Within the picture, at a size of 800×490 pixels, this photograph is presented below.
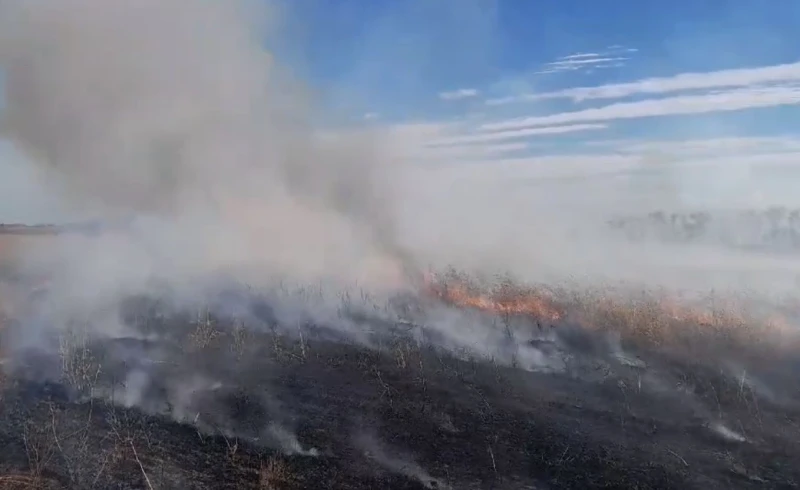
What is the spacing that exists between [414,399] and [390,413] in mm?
534

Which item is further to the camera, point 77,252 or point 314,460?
point 77,252

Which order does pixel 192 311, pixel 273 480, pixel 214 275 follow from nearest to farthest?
pixel 273 480
pixel 192 311
pixel 214 275

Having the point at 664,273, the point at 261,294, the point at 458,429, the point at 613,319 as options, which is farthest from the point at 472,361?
the point at 664,273

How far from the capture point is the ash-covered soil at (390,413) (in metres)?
5.97

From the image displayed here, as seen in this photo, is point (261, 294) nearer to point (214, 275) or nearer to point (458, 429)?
point (214, 275)

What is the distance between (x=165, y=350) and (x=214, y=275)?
18.6 feet

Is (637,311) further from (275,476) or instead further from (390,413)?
(275,476)

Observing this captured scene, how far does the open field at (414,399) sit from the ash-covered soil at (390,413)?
0.03 m

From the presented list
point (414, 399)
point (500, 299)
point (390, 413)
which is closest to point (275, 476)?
point (390, 413)

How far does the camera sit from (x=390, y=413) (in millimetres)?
7434

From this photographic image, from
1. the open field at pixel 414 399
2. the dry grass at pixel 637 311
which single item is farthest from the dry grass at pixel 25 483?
the dry grass at pixel 637 311

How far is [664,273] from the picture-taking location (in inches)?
672

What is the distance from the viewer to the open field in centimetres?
604

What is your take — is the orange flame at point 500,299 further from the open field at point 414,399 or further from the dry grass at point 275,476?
the dry grass at point 275,476
